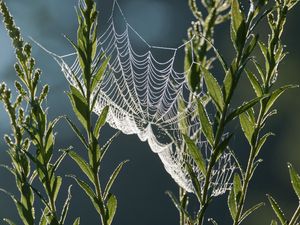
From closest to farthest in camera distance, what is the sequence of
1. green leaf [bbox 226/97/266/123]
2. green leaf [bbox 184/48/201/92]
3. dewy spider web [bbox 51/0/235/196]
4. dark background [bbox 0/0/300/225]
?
green leaf [bbox 226/97/266/123], green leaf [bbox 184/48/201/92], dewy spider web [bbox 51/0/235/196], dark background [bbox 0/0/300/225]

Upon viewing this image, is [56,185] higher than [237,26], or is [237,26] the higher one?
[237,26]

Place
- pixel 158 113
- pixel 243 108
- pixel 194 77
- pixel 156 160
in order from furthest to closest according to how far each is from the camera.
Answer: pixel 156 160, pixel 158 113, pixel 194 77, pixel 243 108

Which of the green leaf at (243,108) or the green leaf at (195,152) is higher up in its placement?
the green leaf at (243,108)

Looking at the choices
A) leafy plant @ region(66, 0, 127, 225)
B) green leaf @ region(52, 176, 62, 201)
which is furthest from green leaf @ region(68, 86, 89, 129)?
green leaf @ region(52, 176, 62, 201)

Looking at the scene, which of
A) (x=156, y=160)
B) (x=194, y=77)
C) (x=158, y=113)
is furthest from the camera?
(x=156, y=160)

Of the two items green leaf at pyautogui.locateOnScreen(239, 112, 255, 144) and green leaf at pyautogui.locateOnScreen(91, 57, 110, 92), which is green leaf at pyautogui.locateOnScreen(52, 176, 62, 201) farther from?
green leaf at pyautogui.locateOnScreen(239, 112, 255, 144)

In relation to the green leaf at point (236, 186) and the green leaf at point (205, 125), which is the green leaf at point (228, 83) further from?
the green leaf at point (236, 186)

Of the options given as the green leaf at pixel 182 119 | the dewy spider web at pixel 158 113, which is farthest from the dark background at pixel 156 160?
the green leaf at pixel 182 119

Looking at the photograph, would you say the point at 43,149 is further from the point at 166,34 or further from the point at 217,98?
the point at 166,34

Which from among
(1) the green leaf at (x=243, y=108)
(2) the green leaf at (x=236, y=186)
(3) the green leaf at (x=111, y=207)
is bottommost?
Result: (2) the green leaf at (x=236, y=186)

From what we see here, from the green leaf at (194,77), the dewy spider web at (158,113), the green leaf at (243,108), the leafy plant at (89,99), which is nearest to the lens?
the green leaf at (243,108)

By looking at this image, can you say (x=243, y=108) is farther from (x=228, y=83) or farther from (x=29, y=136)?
(x=29, y=136)

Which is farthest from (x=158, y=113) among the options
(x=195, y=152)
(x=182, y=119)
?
(x=195, y=152)
